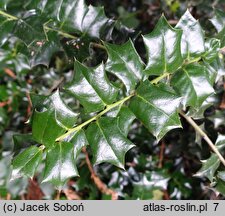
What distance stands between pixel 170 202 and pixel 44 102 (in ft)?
1.75

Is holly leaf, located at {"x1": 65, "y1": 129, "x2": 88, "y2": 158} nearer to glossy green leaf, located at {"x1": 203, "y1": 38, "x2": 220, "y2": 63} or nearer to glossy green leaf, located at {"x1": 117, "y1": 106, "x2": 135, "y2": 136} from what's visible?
glossy green leaf, located at {"x1": 117, "y1": 106, "x2": 135, "y2": 136}

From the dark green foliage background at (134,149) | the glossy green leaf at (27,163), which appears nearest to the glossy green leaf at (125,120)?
the glossy green leaf at (27,163)

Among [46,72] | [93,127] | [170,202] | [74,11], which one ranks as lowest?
[170,202]

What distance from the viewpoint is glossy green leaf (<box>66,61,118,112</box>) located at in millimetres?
667

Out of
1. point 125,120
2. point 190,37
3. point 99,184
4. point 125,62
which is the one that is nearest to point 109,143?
point 125,120

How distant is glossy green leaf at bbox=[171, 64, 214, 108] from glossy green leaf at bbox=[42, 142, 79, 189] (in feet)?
0.79

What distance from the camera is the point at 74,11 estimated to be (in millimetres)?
823

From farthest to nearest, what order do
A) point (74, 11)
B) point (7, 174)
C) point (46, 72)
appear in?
point (46, 72), point (7, 174), point (74, 11)

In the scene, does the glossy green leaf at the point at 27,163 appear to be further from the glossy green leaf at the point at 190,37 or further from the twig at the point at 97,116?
the glossy green leaf at the point at 190,37

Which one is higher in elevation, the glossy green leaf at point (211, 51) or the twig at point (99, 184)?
the glossy green leaf at point (211, 51)

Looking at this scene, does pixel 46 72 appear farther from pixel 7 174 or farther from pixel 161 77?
pixel 161 77

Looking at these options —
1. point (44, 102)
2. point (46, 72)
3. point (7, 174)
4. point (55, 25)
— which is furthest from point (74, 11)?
point (7, 174)

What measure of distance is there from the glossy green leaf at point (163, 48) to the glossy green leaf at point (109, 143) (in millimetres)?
134

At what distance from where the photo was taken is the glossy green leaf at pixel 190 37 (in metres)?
0.73
